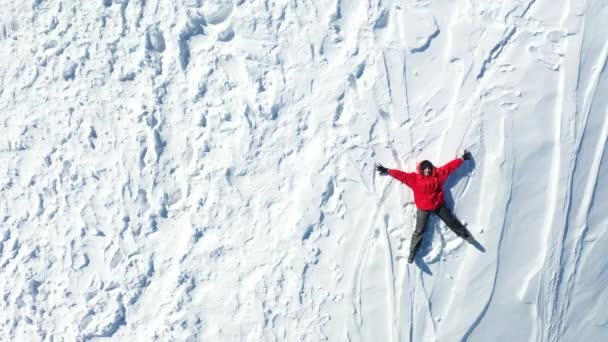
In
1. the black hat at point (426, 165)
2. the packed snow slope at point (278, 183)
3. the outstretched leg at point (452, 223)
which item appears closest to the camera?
the black hat at point (426, 165)

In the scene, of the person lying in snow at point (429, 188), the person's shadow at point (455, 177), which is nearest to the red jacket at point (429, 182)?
the person lying in snow at point (429, 188)

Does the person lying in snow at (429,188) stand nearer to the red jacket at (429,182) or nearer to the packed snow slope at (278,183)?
the red jacket at (429,182)

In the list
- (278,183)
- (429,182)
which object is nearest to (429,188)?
(429,182)

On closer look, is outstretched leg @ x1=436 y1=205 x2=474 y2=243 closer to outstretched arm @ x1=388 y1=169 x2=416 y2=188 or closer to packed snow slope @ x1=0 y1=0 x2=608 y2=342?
packed snow slope @ x1=0 y1=0 x2=608 y2=342

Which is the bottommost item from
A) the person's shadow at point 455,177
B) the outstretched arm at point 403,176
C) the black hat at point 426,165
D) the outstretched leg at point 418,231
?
the outstretched leg at point 418,231

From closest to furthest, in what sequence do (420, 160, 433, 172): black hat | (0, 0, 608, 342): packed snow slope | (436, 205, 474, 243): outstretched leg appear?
(420, 160, 433, 172): black hat
(436, 205, 474, 243): outstretched leg
(0, 0, 608, 342): packed snow slope

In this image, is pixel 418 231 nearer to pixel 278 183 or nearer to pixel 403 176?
pixel 403 176

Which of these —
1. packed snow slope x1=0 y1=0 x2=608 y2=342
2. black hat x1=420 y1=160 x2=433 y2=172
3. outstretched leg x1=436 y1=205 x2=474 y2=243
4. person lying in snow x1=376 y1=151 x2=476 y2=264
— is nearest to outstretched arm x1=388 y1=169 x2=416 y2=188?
person lying in snow x1=376 y1=151 x2=476 y2=264
